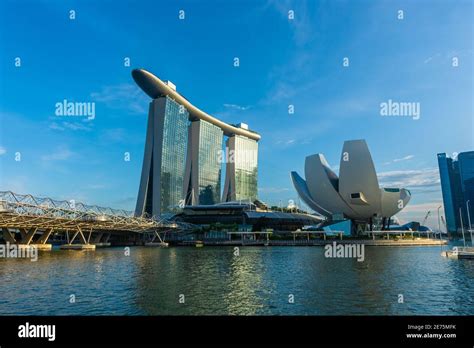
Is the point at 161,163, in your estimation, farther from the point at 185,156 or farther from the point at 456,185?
the point at 456,185

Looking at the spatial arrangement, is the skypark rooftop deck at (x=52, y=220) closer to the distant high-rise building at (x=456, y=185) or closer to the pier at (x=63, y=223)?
the pier at (x=63, y=223)

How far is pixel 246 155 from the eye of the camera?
14450cm

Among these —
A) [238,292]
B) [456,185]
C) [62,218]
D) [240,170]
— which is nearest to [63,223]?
[62,218]

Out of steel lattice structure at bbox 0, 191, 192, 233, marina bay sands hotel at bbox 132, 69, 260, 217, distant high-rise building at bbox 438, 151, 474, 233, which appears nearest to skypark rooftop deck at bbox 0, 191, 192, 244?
steel lattice structure at bbox 0, 191, 192, 233

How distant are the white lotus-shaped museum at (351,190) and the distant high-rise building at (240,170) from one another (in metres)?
51.4

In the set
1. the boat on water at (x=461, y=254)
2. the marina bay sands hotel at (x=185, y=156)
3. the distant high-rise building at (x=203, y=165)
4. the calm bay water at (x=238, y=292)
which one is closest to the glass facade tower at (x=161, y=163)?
the marina bay sands hotel at (x=185, y=156)

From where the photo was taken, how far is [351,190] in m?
73.0

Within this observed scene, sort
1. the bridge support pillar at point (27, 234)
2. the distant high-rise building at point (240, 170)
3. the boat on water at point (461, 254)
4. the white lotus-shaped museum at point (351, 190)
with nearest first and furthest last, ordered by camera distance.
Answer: the boat on water at point (461, 254) → the bridge support pillar at point (27, 234) → the white lotus-shaped museum at point (351, 190) → the distant high-rise building at point (240, 170)

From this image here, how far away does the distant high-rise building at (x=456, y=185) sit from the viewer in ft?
458

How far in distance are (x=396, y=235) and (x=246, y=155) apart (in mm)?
76780

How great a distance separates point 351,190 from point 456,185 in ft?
347
